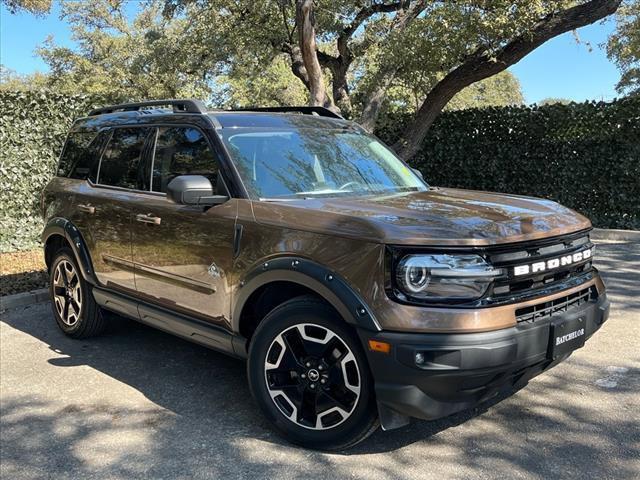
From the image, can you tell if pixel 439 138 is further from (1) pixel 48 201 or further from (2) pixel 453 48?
(1) pixel 48 201

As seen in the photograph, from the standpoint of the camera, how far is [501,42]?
30.5 feet

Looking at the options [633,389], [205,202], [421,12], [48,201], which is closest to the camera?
[205,202]

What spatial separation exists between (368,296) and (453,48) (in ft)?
24.9

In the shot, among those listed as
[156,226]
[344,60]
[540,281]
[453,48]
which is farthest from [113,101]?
[540,281]

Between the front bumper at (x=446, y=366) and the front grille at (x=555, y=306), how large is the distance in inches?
1.8

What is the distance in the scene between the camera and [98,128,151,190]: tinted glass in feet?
14.8

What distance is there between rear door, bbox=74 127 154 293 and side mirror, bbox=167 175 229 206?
878 mm

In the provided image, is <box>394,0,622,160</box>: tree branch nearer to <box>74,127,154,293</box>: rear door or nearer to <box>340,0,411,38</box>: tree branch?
<box>340,0,411,38</box>: tree branch

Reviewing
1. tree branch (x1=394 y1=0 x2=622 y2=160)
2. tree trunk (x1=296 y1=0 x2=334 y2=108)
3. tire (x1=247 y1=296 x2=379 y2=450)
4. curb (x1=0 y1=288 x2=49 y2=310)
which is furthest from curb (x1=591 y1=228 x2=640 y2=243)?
curb (x1=0 y1=288 x2=49 y2=310)

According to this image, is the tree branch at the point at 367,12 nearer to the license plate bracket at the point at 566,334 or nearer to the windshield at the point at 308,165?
the windshield at the point at 308,165

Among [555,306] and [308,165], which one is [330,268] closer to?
[308,165]

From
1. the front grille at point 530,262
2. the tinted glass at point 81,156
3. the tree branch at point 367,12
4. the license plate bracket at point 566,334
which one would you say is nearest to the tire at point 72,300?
the tinted glass at point 81,156

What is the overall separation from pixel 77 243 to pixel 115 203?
0.69 metres

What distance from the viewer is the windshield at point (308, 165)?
12.1 feet
